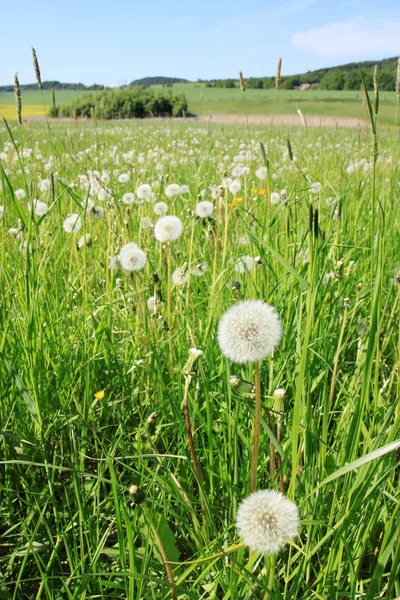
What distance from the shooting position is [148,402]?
133 centimetres

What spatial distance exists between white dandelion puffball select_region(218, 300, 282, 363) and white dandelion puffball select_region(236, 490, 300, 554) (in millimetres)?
210

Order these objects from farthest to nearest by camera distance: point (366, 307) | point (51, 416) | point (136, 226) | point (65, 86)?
point (65, 86) < point (136, 226) < point (366, 307) < point (51, 416)

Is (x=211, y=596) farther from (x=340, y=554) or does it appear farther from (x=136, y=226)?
(x=136, y=226)

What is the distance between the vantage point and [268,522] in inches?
26.5

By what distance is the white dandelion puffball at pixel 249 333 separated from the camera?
2.60 feet

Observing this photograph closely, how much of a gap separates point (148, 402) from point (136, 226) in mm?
1704

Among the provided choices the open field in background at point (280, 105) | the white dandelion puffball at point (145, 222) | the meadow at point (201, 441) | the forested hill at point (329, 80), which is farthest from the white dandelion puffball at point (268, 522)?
the forested hill at point (329, 80)

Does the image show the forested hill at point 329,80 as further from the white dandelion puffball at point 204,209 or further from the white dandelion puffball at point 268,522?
the white dandelion puffball at point 268,522

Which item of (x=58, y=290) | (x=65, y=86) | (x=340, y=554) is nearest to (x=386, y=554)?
(x=340, y=554)

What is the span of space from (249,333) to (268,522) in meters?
0.29

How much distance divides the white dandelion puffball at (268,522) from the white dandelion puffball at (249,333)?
0.69ft

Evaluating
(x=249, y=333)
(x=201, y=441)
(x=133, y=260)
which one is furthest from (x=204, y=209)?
(x=249, y=333)

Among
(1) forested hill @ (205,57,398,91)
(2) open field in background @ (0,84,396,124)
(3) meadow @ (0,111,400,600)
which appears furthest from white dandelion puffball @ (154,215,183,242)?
(1) forested hill @ (205,57,398,91)

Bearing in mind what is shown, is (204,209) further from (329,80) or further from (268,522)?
(329,80)
